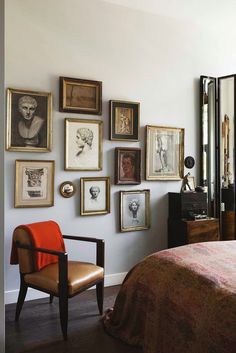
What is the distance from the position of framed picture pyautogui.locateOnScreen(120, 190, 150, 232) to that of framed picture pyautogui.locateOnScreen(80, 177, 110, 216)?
0.19 m

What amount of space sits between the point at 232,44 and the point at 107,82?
1927 mm

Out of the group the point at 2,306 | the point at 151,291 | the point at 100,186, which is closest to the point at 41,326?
the point at 2,306

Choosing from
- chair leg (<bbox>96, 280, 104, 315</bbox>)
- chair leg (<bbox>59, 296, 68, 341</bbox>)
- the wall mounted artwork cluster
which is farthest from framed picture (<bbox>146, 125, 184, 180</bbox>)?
chair leg (<bbox>59, 296, 68, 341</bbox>)

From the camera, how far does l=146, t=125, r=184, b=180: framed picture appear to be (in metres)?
3.96

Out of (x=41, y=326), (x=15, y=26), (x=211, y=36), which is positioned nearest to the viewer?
(x=41, y=326)

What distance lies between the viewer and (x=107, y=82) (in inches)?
146

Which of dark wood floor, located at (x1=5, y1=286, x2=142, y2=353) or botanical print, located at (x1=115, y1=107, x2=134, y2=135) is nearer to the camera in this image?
dark wood floor, located at (x1=5, y1=286, x2=142, y2=353)

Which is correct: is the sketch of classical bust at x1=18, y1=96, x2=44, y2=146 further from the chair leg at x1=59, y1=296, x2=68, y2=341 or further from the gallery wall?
the chair leg at x1=59, y1=296, x2=68, y2=341

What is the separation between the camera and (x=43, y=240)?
2936 millimetres

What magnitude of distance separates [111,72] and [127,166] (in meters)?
1.03

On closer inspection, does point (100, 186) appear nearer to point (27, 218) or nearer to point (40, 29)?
point (27, 218)

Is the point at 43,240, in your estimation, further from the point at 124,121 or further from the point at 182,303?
the point at 124,121

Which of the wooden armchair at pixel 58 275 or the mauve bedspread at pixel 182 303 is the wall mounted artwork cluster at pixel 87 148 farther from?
the mauve bedspread at pixel 182 303

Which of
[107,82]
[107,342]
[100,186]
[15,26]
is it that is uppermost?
[15,26]
